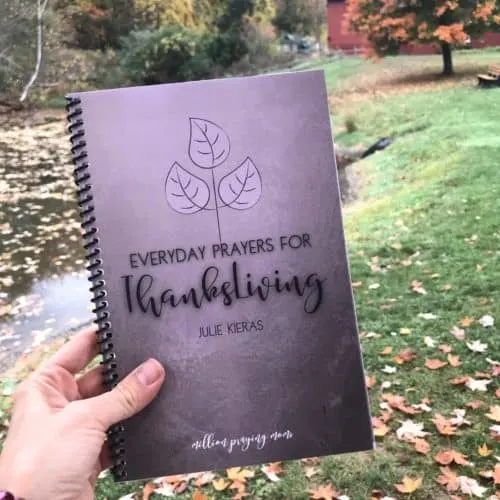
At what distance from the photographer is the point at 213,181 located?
620mm

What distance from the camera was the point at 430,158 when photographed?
10.1 ft

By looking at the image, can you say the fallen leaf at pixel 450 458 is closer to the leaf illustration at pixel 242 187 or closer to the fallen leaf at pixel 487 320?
the fallen leaf at pixel 487 320

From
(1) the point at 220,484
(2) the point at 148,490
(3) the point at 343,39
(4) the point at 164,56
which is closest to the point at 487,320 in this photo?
(1) the point at 220,484

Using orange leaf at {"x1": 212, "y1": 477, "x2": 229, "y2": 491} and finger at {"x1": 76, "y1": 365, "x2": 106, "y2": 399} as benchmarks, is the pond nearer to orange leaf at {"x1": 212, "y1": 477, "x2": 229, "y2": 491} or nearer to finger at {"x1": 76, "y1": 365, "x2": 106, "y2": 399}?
orange leaf at {"x1": 212, "y1": 477, "x2": 229, "y2": 491}

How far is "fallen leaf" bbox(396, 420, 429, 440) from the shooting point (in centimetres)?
140

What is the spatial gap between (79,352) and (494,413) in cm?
109

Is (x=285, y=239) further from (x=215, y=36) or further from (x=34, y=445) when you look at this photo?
(x=215, y=36)

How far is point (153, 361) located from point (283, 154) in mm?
241

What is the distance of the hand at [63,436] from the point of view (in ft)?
1.87

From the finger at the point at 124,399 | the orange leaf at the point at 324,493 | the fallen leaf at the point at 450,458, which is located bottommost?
the orange leaf at the point at 324,493

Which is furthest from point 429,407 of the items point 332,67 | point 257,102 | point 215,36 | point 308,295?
point 215,36

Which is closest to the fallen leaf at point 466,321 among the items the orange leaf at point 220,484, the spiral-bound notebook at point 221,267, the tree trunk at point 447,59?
the orange leaf at point 220,484

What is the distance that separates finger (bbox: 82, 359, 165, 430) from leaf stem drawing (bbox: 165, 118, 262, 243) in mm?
157

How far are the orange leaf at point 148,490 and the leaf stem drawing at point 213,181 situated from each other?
0.88 metres
